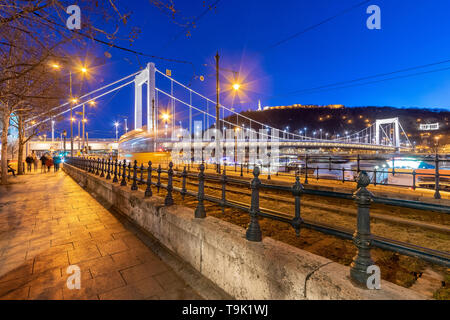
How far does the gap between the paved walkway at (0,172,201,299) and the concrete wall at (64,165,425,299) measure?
0.35m

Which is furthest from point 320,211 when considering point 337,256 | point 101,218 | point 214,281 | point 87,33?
point 87,33

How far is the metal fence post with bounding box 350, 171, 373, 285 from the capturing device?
5.02 ft

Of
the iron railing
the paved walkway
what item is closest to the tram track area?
the iron railing

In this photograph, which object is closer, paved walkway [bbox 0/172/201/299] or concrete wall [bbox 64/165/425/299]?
concrete wall [bbox 64/165/425/299]

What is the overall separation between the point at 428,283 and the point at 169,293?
8.67 ft

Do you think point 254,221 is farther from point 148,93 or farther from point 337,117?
point 337,117

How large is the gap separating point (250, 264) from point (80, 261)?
245 centimetres

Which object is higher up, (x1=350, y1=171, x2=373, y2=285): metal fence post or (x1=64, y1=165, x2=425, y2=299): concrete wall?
(x1=350, y1=171, x2=373, y2=285): metal fence post

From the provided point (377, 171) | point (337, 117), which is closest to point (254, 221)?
point (377, 171)

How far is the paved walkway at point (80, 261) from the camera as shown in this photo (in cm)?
243

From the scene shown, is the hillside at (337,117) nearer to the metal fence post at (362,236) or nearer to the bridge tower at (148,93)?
the bridge tower at (148,93)

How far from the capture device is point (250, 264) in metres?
2.10

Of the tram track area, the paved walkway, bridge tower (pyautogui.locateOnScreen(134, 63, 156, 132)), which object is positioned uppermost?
bridge tower (pyautogui.locateOnScreen(134, 63, 156, 132))

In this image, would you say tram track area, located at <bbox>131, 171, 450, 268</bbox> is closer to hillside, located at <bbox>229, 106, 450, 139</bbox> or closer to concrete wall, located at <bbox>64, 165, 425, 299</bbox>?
concrete wall, located at <bbox>64, 165, 425, 299</bbox>
